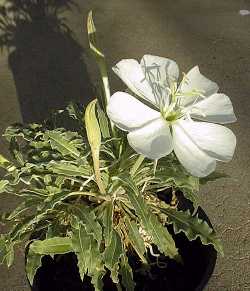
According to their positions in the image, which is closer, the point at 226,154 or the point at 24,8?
the point at 226,154

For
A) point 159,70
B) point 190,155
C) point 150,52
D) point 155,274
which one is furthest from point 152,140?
point 150,52

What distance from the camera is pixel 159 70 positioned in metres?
0.89

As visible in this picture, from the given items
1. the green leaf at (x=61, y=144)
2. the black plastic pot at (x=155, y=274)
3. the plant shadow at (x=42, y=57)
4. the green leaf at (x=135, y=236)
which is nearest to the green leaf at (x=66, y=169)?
the green leaf at (x=61, y=144)

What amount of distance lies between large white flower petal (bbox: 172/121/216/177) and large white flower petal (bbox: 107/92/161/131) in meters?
0.05

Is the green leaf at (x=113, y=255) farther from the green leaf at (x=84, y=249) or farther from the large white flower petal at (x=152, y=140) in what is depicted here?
the large white flower petal at (x=152, y=140)

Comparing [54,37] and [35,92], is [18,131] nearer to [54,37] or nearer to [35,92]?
[35,92]

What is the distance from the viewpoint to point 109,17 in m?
2.30

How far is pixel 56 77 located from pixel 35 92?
12 cm

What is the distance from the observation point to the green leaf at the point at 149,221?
2.83 ft

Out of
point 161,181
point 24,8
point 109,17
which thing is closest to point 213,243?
point 161,181

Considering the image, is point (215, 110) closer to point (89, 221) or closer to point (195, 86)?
point (195, 86)

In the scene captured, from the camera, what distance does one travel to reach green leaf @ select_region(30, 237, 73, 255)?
0.90m

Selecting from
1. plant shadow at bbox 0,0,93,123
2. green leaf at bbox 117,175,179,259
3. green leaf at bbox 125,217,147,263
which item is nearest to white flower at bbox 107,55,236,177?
green leaf at bbox 117,175,179,259

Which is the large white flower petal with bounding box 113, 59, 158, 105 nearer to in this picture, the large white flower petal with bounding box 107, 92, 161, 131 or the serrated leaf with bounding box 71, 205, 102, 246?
the large white flower petal with bounding box 107, 92, 161, 131
